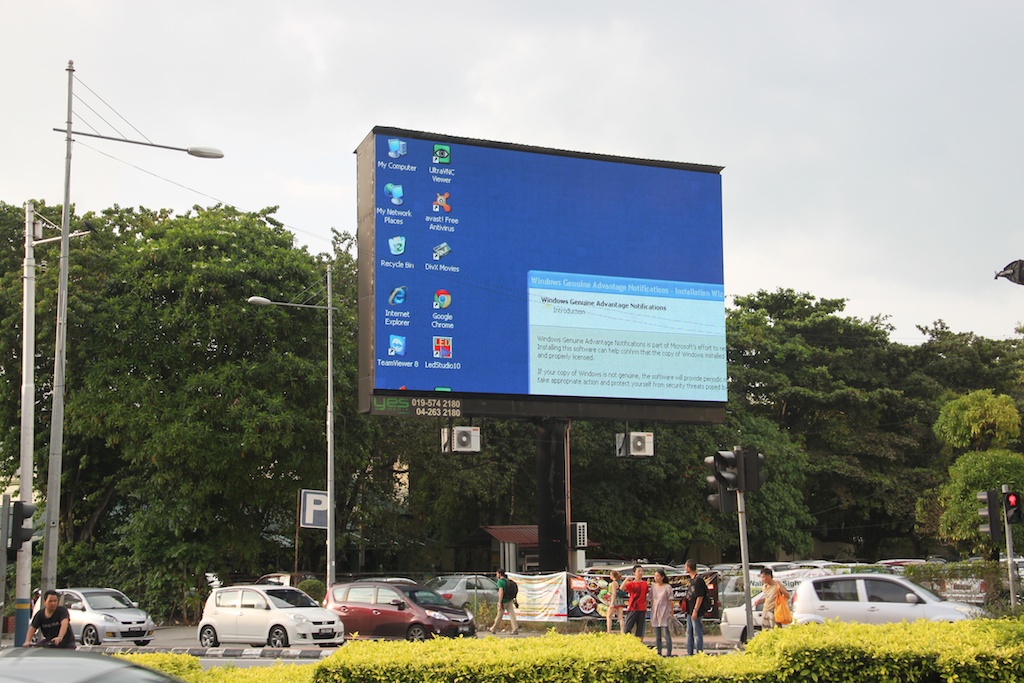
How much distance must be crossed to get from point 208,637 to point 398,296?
8.45 m

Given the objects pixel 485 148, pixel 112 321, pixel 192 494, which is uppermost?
pixel 485 148

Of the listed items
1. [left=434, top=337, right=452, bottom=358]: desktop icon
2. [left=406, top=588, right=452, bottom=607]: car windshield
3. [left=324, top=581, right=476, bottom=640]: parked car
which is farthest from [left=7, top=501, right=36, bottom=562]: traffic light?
[left=434, top=337, right=452, bottom=358]: desktop icon

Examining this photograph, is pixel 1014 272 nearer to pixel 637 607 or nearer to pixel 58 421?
pixel 637 607

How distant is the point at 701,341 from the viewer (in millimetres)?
27188

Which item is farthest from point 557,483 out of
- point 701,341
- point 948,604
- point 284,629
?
point 948,604

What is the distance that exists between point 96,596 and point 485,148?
13829 mm

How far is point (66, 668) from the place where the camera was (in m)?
6.04

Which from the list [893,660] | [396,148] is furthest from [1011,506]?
[396,148]

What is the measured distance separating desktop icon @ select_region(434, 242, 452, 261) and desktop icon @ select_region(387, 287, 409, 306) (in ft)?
3.36

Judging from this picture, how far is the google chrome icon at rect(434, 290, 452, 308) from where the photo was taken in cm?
2470

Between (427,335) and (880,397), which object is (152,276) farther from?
(880,397)

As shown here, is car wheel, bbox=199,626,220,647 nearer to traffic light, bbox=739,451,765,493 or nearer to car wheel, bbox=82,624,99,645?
car wheel, bbox=82,624,99,645

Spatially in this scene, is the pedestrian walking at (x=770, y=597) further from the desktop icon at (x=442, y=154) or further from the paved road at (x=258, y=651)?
the desktop icon at (x=442, y=154)

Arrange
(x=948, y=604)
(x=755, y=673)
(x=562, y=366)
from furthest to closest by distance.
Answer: (x=562, y=366) < (x=948, y=604) < (x=755, y=673)
